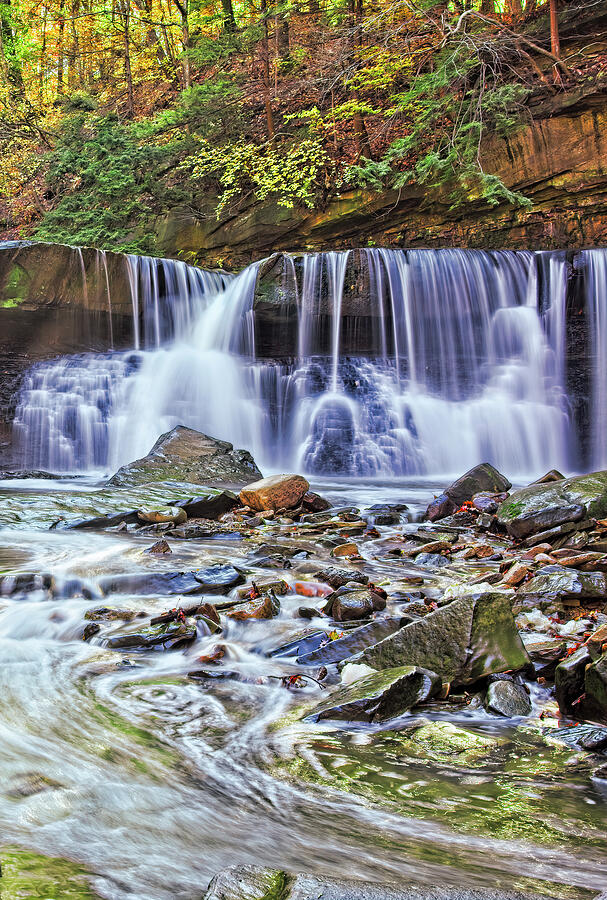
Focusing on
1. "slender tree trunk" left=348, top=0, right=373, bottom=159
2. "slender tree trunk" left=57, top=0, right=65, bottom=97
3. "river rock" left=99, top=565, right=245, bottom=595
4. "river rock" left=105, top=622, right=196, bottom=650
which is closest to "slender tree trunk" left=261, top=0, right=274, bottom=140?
"slender tree trunk" left=348, top=0, right=373, bottom=159

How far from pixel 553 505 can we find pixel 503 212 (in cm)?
1081

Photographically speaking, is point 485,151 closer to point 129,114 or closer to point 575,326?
point 575,326

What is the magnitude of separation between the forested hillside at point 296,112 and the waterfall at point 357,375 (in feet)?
9.20

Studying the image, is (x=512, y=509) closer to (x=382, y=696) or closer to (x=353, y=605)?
(x=353, y=605)

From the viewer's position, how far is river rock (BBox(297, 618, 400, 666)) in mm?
3447

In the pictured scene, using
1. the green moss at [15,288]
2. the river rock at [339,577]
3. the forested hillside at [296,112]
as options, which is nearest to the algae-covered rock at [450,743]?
the river rock at [339,577]

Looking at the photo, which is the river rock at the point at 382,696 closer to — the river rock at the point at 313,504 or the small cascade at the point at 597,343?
the river rock at the point at 313,504

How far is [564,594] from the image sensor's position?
4.19 metres

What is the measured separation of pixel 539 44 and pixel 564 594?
52.9 ft

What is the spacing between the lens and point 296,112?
60.1 ft

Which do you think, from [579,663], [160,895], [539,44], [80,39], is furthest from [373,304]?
[80,39]

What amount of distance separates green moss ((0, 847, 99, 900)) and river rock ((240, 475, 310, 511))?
21.0 ft

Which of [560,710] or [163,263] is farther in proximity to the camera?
[163,263]

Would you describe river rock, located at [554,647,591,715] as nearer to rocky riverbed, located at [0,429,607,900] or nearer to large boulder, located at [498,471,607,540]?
rocky riverbed, located at [0,429,607,900]
